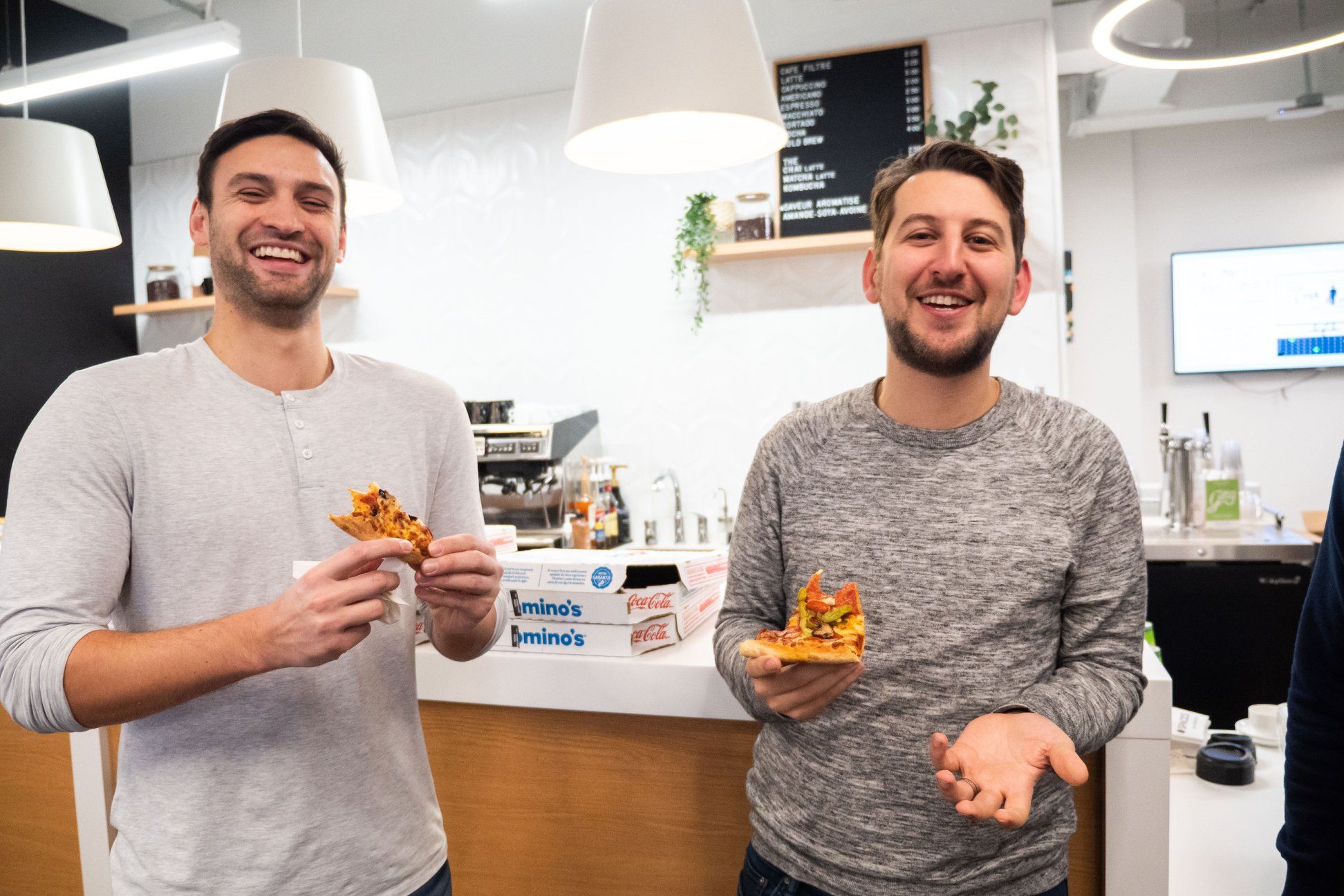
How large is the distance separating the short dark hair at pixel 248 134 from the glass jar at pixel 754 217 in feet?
9.26

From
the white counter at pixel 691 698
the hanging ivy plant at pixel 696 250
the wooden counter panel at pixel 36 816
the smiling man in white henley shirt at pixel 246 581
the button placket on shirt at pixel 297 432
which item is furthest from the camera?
the hanging ivy plant at pixel 696 250

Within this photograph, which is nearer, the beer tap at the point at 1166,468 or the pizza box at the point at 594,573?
the pizza box at the point at 594,573

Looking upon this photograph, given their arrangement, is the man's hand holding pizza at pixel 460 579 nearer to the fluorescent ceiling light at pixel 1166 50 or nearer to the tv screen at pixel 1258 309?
the fluorescent ceiling light at pixel 1166 50

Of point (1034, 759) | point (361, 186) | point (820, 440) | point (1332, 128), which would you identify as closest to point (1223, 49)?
point (820, 440)

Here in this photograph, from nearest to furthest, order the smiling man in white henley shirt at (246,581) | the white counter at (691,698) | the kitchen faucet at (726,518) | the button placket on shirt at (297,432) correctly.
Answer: the smiling man in white henley shirt at (246,581) → the button placket on shirt at (297,432) → the white counter at (691,698) → the kitchen faucet at (726,518)

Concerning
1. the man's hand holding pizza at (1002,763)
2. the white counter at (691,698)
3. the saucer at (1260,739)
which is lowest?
the saucer at (1260,739)

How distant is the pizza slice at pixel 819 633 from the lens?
1.19m

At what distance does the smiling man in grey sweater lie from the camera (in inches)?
50.3

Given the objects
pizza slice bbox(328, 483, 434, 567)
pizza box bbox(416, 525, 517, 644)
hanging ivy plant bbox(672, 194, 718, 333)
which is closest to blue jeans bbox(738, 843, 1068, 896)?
pizza slice bbox(328, 483, 434, 567)

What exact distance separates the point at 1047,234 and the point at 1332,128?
3678 mm

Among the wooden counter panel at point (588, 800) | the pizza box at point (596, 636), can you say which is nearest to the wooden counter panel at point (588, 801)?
the wooden counter panel at point (588, 800)

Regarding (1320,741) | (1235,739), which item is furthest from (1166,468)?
(1320,741)

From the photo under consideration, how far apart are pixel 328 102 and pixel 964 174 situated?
5.47 ft

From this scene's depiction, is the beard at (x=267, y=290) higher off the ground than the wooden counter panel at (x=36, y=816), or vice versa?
the beard at (x=267, y=290)
